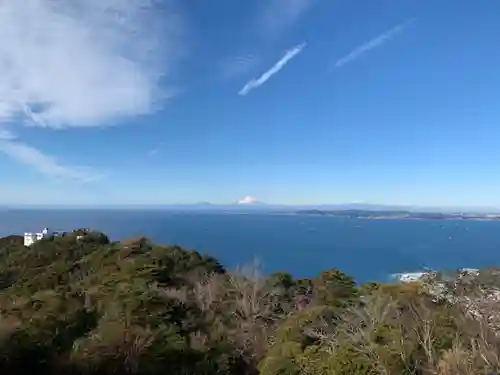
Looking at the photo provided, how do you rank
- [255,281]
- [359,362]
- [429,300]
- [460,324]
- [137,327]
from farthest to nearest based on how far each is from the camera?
1. [255,281]
2. [429,300]
3. [137,327]
4. [460,324]
5. [359,362]

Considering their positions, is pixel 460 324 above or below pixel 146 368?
above

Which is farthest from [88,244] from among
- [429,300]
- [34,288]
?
[429,300]

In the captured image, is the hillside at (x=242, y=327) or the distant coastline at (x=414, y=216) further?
the distant coastline at (x=414, y=216)

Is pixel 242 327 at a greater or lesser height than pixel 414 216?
lesser

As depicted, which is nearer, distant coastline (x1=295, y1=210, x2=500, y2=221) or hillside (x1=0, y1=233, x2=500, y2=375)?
hillside (x1=0, y1=233, x2=500, y2=375)

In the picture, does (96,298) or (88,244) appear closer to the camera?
(96,298)

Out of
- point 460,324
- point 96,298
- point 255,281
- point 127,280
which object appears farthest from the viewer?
point 255,281

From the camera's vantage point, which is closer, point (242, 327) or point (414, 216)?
point (242, 327)

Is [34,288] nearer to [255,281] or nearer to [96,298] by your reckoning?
[96,298]
